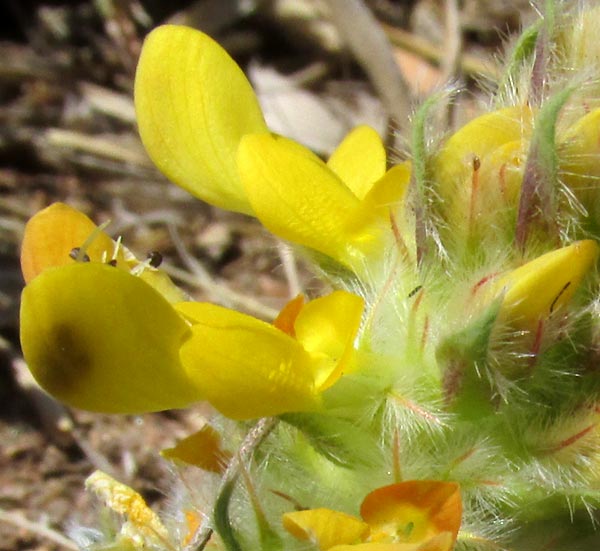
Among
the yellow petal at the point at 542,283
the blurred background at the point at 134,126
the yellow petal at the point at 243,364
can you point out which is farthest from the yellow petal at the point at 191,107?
the blurred background at the point at 134,126

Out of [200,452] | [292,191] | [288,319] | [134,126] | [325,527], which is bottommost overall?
[134,126]

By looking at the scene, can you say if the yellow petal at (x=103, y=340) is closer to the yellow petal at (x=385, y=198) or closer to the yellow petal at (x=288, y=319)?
the yellow petal at (x=288, y=319)

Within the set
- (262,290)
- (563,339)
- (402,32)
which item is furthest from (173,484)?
(402,32)

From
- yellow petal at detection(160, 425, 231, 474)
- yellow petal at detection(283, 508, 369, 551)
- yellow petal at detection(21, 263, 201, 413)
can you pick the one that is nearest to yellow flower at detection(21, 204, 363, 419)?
yellow petal at detection(21, 263, 201, 413)

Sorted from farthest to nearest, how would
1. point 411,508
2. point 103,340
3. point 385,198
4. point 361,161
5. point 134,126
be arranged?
1. point 134,126
2. point 361,161
3. point 385,198
4. point 411,508
5. point 103,340

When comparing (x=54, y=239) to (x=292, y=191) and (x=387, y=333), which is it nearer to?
(x=292, y=191)

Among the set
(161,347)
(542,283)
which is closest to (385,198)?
(542,283)
